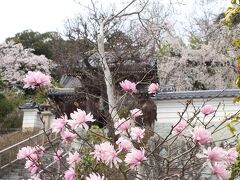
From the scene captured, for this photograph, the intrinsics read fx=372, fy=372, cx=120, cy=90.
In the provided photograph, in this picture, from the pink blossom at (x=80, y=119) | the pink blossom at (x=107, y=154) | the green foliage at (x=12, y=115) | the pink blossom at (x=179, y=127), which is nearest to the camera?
the pink blossom at (x=107, y=154)

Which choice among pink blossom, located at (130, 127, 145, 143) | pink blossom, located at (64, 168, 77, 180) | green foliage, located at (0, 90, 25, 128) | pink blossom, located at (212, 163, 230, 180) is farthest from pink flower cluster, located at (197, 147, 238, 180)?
green foliage, located at (0, 90, 25, 128)

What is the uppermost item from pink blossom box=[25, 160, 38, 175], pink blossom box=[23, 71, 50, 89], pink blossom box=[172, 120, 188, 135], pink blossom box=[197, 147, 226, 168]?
pink blossom box=[23, 71, 50, 89]

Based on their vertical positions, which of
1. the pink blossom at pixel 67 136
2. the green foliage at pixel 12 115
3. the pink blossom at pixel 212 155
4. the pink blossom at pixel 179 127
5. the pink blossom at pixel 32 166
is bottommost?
the green foliage at pixel 12 115

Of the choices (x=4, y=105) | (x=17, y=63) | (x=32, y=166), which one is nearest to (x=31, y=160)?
(x=32, y=166)

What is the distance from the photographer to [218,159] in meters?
2.06

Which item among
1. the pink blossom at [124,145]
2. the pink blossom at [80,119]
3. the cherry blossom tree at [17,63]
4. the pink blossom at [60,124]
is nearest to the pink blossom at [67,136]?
the pink blossom at [60,124]

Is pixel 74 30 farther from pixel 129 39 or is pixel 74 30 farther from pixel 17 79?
pixel 17 79

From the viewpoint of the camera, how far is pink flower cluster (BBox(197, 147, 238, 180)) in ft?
6.72

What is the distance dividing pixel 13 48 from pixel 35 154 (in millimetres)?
26733

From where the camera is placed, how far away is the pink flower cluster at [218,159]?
2.05 metres

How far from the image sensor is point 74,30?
62.8 ft

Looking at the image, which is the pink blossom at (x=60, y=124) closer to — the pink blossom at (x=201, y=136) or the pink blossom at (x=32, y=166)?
the pink blossom at (x=32, y=166)

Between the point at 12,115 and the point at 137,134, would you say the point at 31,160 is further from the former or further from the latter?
the point at 12,115

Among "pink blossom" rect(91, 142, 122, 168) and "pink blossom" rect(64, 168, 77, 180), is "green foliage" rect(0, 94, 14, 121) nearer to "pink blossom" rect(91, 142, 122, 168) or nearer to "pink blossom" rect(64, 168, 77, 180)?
"pink blossom" rect(64, 168, 77, 180)
